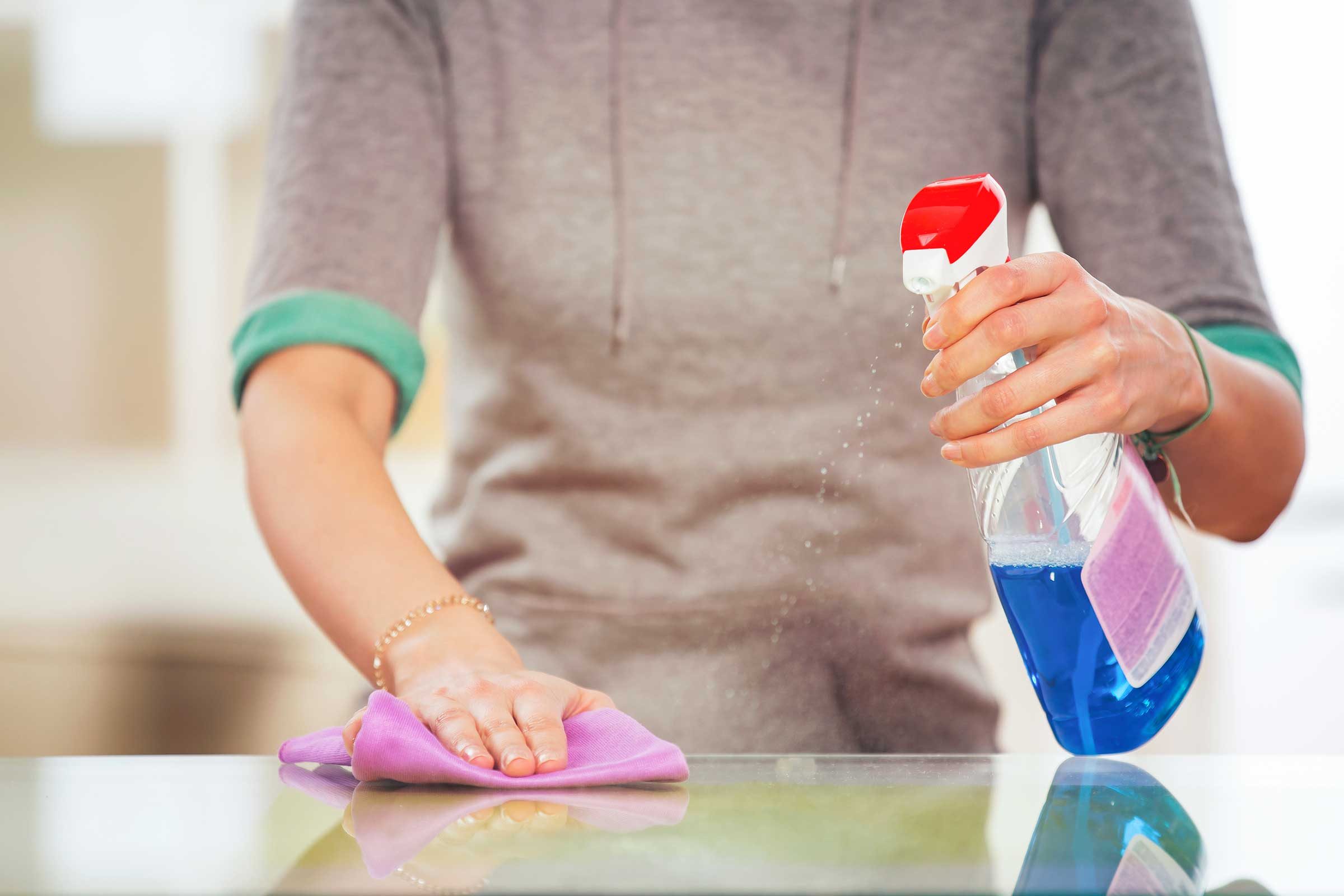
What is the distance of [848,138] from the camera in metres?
0.78

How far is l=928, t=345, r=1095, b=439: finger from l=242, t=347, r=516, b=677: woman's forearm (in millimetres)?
247

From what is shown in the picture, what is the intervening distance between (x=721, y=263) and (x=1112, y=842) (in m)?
0.50

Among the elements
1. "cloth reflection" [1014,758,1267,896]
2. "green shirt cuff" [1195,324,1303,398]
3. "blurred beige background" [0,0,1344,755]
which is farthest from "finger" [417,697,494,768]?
"blurred beige background" [0,0,1344,755]

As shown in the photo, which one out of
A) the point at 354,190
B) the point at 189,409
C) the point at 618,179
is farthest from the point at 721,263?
the point at 189,409

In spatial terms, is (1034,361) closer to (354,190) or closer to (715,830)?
(715,830)

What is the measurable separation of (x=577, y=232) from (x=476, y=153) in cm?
9

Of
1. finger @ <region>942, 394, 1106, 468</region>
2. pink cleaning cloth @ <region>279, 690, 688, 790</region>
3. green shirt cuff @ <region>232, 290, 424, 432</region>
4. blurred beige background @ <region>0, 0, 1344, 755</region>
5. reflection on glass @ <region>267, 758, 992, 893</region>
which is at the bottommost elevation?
blurred beige background @ <region>0, 0, 1344, 755</region>

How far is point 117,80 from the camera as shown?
2215 mm

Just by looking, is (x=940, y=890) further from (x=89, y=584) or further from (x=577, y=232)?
(x=89, y=584)

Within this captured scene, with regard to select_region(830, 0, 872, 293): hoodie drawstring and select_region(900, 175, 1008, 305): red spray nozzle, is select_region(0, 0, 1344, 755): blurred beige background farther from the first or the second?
select_region(900, 175, 1008, 305): red spray nozzle

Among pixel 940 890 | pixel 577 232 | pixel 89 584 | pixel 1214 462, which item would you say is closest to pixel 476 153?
pixel 577 232

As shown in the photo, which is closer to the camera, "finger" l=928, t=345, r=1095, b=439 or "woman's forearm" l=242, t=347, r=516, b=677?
"finger" l=928, t=345, r=1095, b=439

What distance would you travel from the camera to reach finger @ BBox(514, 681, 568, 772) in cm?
44

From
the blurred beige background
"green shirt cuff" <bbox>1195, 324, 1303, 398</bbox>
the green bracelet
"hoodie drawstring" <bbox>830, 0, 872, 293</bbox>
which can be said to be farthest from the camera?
the blurred beige background
